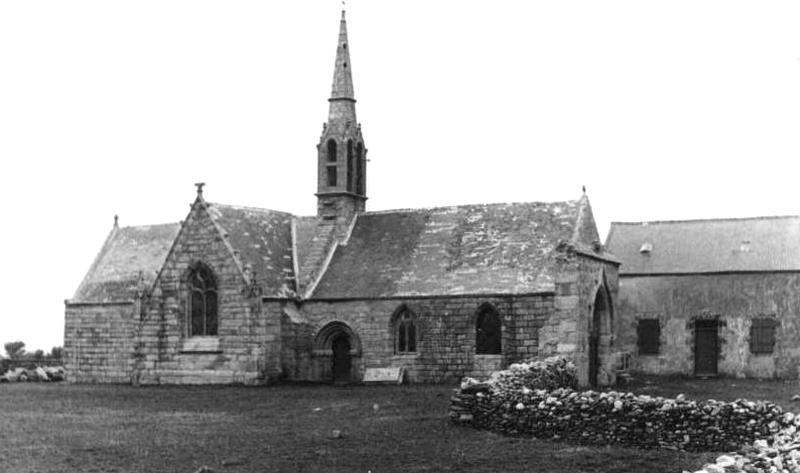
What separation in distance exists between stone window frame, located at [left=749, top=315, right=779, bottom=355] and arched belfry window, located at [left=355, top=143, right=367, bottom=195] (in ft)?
60.7

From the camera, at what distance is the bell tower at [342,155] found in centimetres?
4453

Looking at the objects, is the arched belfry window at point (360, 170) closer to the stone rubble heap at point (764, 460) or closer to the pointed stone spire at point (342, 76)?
the pointed stone spire at point (342, 76)

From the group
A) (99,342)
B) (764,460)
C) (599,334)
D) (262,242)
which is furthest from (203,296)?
(764,460)

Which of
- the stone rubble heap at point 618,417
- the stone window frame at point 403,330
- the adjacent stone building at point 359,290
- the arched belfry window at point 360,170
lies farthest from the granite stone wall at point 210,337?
the stone rubble heap at point 618,417

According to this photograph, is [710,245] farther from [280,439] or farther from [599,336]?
[280,439]

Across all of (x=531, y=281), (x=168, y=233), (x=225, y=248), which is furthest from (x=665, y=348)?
(x=168, y=233)

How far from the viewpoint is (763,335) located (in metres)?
46.1

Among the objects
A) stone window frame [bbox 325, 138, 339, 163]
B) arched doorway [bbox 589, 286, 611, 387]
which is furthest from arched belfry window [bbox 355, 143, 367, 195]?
arched doorway [bbox 589, 286, 611, 387]

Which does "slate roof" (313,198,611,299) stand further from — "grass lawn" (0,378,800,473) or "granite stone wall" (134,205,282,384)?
"grass lawn" (0,378,800,473)

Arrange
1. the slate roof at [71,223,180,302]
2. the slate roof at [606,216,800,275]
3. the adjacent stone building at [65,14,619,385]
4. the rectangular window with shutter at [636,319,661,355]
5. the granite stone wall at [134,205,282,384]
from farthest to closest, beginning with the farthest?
the slate roof at [71,223,180,302]
the rectangular window with shutter at [636,319,661,355]
the slate roof at [606,216,800,275]
the granite stone wall at [134,205,282,384]
the adjacent stone building at [65,14,619,385]

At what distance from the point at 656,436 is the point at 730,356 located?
91.7 feet

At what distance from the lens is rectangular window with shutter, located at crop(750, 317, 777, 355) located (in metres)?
45.8

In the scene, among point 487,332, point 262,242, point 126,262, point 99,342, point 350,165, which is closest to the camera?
point 487,332

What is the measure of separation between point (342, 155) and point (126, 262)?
1273cm
